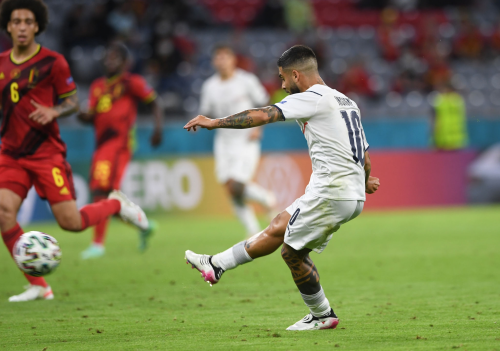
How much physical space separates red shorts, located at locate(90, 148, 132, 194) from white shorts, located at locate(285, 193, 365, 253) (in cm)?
508

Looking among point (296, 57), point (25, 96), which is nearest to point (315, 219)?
point (296, 57)

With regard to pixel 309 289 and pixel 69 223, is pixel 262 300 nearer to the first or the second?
pixel 309 289

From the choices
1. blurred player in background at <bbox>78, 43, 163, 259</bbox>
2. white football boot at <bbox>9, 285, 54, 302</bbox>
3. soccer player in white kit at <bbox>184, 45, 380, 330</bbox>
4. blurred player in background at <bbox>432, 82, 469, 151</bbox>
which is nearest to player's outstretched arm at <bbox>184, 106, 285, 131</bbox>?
soccer player in white kit at <bbox>184, 45, 380, 330</bbox>

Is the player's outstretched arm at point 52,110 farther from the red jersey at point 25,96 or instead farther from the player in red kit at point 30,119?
the red jersey at point 25,96

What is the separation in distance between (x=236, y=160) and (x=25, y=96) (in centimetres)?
511

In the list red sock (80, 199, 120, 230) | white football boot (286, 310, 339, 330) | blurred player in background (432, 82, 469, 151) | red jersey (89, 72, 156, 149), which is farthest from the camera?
blurred player in background (432, 82, 469, 151)

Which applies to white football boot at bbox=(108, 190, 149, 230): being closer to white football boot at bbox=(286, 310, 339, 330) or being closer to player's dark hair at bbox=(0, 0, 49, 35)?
player's dark hair at bbox=(0, 0, 49, 35)

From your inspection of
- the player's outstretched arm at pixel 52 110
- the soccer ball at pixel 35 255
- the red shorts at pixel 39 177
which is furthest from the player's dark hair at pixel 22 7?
the soccer ball at pixel 35 255

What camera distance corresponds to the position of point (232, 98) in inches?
450

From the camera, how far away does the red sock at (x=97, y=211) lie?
7031 millimetres

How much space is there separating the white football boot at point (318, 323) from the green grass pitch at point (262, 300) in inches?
2.7

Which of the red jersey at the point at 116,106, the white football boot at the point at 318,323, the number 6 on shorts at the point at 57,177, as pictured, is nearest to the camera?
the white football boot at the point at 318,323

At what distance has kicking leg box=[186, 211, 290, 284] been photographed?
5.27 m

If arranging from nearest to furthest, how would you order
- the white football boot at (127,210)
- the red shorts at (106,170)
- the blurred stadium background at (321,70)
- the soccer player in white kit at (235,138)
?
the white football boot at (127,210) < the red shorts at (106,170) < the soccer player in white kit at (235,138) < the blurred stadium background at (321,70)
